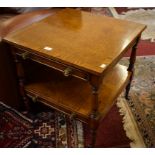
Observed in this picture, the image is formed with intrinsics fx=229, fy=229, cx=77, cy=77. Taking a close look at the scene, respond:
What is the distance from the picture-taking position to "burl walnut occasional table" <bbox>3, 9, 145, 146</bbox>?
93 centimetres

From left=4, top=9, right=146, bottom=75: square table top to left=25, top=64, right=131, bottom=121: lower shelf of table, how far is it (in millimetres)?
251

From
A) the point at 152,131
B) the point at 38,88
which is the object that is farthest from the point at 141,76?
the point at 38,88

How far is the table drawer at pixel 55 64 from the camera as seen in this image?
0.92 metres

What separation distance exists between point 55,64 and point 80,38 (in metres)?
0.18

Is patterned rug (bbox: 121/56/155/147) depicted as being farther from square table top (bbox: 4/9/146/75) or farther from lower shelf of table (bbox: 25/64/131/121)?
square table top (bbox: 4/9/146/75)

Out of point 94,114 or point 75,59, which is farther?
point 94,114

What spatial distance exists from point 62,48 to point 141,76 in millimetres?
896

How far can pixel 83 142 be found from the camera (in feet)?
4.04

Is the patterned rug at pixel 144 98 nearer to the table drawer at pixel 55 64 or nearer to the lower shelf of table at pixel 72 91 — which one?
the lower shelf of table at pixel 72 91

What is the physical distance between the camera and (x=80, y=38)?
1054 mm

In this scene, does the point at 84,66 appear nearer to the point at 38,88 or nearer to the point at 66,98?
the point at 66,98

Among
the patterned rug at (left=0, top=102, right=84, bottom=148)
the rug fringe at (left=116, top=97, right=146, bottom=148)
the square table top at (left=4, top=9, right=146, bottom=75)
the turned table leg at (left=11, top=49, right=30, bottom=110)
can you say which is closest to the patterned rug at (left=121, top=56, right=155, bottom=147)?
the rug fringe at (left=116, top=97, right=146, bottom=148)

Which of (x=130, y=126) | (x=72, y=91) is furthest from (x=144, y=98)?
(x=72, y=91)

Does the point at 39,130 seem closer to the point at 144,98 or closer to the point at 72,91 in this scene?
the point at 72,91
